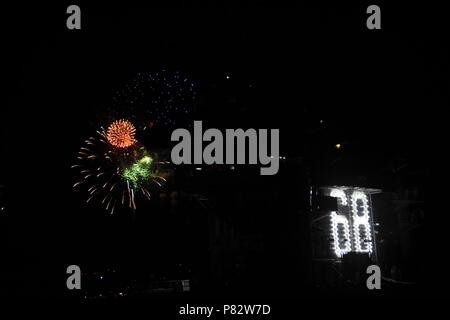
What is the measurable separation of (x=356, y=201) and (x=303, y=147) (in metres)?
2.98

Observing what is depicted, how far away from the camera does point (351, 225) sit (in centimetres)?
1153

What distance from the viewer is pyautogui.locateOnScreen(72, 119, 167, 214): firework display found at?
11500 mm

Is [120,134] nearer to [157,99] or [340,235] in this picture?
[157,99]

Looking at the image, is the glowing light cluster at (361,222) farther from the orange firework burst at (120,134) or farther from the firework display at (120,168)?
the orange firework burst at (120,134)

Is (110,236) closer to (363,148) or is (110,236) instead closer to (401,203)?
(363,148)

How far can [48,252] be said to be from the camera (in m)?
11.5

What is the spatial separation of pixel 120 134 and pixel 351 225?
8.87 meters

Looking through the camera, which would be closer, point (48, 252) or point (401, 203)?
point (48, 252)

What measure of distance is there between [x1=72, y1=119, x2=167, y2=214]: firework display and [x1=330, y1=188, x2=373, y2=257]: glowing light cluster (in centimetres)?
665

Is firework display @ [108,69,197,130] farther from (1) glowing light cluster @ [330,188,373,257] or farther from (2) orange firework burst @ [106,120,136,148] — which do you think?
(1) glowing light cluster @ [330,188,373,257]

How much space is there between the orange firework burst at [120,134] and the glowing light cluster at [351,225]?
7.57 metres

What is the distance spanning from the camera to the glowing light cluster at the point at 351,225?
438 inches
